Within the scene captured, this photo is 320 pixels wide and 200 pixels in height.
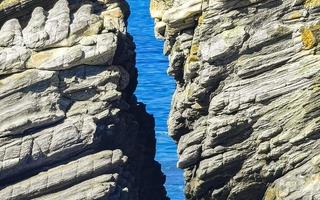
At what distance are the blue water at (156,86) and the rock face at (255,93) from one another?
5904mm

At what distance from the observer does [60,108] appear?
48.2 ft

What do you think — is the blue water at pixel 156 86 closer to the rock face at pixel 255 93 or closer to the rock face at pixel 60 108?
the rock face at pixel 60 108

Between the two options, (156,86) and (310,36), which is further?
(156,86)

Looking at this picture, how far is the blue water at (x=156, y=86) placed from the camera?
69.4 feet

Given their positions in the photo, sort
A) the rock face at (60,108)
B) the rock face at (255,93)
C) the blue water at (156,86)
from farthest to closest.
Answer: the blue water at (156,86), the rock face at (60,108), the rock face at (255,93)

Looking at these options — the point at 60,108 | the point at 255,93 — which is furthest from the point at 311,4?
the point at 60,108

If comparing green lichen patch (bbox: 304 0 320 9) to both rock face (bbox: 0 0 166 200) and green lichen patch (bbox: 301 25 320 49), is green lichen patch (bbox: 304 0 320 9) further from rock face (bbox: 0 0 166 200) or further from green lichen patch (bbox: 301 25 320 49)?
rock face (bbox: 0 0 166 200)

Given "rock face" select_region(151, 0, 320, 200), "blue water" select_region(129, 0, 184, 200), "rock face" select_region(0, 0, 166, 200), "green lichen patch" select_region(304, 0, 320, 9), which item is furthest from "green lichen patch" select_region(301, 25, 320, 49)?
"blue water" select_region(129, 0, 184, 200)

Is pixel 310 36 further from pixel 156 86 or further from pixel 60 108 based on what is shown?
pixel 156 86

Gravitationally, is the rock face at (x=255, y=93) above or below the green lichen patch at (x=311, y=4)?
below

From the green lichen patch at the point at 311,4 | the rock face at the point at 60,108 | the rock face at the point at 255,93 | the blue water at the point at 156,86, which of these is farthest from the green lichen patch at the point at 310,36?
the blue water at the point at 156,86

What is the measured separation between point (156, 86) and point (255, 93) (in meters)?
12.5

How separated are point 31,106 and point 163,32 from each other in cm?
259

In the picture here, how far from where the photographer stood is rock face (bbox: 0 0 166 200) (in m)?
14.6
